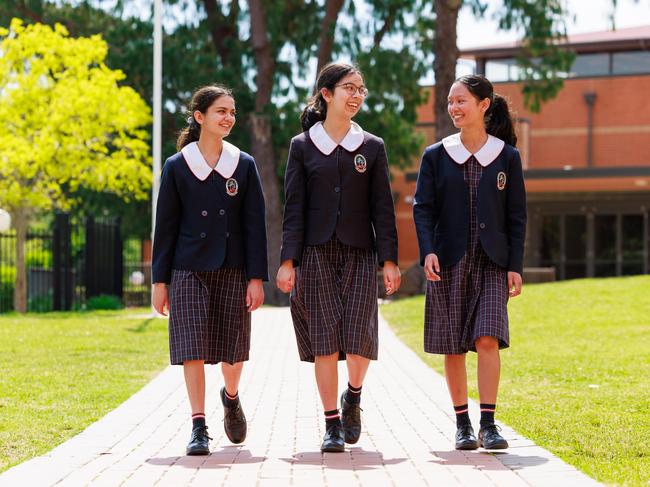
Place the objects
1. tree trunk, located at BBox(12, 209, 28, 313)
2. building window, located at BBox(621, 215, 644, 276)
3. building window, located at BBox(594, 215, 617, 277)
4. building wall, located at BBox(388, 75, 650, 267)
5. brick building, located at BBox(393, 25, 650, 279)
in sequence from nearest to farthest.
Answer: tree trunk, located at BBox(12, 209, 28, 313) → building window, located at BBox(621, 215, 644, 276) → brick building, located at BBox(393, 25, 650, 279) → building window, located at BBox(594, 215, 617, 277) → building wall, located at BBox(388, 75, 650, 267)

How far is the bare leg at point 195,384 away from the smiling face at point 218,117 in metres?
1.28

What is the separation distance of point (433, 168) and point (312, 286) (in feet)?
3.18

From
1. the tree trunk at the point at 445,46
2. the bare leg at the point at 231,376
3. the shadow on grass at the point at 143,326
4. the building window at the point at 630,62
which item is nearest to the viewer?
the bare leg at the point at 231,376

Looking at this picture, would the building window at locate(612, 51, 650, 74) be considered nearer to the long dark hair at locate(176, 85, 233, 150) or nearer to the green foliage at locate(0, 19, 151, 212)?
the green foliage at locate(0, 19, 151, 212)

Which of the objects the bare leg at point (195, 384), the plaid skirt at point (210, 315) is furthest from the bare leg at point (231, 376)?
the bare leg at point (195, 384)

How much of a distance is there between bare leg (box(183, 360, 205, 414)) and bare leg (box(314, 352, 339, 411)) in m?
0.63

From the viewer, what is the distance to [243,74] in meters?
30.2

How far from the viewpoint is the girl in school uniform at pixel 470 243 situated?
21.1ft

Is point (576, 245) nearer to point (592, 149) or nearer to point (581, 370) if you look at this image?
point (592, 149)

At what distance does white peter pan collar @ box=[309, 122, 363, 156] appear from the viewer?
21.4 feet

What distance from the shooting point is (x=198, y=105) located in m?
6.70

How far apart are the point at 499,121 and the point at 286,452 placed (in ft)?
7.33

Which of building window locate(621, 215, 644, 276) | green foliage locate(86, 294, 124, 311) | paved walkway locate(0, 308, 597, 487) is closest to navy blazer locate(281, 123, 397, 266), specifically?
paved walkway locate(0, 308, 597, 487)

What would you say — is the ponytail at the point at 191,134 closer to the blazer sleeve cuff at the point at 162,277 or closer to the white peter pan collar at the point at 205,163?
the white peter pan collar at the point at 205,163
